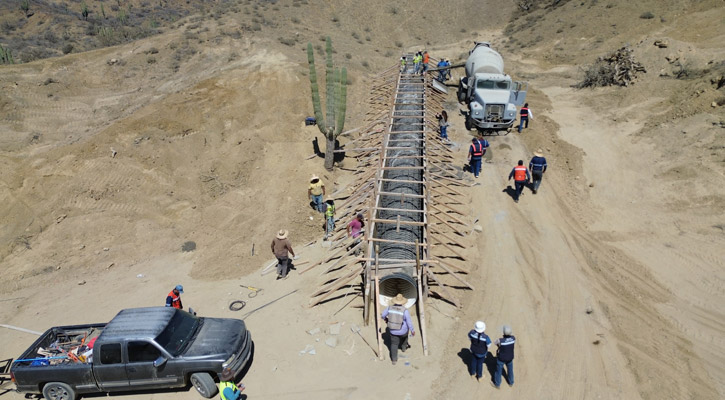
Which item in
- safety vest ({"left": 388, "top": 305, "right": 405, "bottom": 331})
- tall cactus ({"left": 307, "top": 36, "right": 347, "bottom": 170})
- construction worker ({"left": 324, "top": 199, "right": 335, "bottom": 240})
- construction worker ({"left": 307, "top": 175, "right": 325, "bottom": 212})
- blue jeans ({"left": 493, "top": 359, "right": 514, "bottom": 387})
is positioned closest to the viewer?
blue jeans ({"left": 493, "top": 359, "right": 514, "bottom": 387})

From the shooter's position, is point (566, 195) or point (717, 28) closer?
point (566, 195)

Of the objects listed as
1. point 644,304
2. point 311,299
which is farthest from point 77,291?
point 644,304

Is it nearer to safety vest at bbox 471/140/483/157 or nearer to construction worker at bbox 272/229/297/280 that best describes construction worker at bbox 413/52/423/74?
safety vest at bbox 471/140/483/157

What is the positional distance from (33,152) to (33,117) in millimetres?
4782

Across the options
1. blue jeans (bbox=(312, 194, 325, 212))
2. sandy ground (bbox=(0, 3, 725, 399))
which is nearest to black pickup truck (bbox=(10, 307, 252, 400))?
sandy ground (bbox=(0, 3, 725, 399))

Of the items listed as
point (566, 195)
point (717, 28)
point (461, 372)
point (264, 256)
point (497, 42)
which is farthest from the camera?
point (497, 42)

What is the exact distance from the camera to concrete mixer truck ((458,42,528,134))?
19828 millimetres

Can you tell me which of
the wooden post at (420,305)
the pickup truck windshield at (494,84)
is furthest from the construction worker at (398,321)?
the pickup truck windshield at (494,84)

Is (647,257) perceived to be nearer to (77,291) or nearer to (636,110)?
(636,110)

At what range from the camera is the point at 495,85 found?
20828mm

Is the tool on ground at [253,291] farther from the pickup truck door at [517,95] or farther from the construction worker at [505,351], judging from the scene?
the pickup truck door at [517,95]

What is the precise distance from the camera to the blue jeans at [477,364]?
8.58 m

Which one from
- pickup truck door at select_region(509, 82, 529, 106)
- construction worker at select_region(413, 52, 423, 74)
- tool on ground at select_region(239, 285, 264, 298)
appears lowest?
tool on ground at select_region(239, 285, 264, 298)

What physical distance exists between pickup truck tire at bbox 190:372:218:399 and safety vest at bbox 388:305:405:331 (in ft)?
12.6
